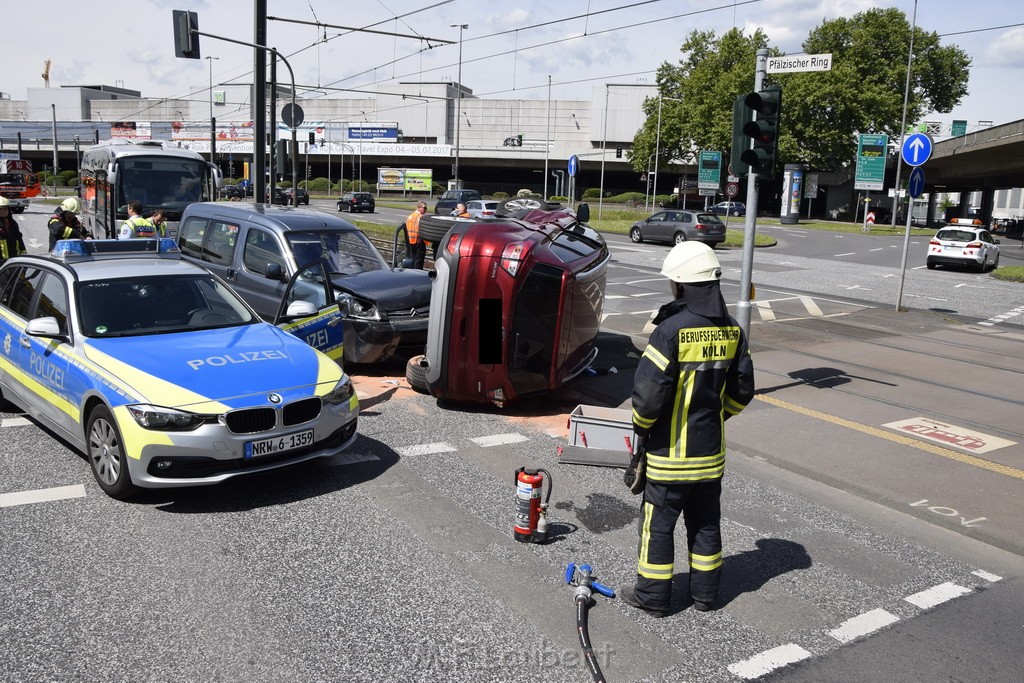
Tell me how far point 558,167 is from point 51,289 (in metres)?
91.4

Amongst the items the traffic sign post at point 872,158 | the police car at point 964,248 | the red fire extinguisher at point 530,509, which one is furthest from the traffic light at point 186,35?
the traffic sign post at point 872,158

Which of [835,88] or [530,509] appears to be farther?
[835,88]

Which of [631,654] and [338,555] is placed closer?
[631,654]

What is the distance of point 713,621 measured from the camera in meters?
4.82

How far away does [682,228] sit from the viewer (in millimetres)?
34281

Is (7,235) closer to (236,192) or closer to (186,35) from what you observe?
(186,35)

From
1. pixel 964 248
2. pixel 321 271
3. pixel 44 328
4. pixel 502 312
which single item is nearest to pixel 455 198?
pixel 964 248

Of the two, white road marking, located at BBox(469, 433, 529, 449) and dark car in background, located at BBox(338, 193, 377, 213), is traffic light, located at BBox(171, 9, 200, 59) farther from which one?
dark car in background, located at BBox(338, 193, 377, 213)

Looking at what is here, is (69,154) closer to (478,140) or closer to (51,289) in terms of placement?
(478,140)

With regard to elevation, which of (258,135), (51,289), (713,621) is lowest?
(713,621)

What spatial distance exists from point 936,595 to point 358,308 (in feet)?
23.5

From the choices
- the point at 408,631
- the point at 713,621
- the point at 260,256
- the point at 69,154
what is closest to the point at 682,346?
the point at 713,621

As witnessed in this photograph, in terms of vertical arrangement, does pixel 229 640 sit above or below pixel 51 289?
below

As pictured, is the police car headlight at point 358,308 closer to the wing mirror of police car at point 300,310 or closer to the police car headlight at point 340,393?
the wing mirror of police car at point 300,310
